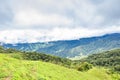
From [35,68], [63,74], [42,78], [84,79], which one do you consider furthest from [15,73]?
[84,79]

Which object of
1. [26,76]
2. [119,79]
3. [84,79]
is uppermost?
[26,76]

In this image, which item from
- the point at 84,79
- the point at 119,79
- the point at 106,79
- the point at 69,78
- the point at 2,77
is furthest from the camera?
the point at 119,79

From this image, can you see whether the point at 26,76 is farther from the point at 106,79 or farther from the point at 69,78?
the point at 106,79

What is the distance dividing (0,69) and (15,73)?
13.8 feet

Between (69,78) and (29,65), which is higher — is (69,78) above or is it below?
below

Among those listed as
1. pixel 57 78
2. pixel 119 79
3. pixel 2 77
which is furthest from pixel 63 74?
pixel 119 79

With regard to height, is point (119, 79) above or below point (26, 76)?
below

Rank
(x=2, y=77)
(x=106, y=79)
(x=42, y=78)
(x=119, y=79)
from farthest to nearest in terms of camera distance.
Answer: (x=119, y=79)
(x=106, y=79)
(x=42, y=78)
(x=2, y=77)

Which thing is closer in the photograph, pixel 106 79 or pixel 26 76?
pixel 26 76

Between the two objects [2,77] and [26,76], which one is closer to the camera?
[2,77]

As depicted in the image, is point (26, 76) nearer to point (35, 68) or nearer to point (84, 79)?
point (35, 68)

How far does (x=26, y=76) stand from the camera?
6094 centimetres

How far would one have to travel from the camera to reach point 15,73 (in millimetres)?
58094

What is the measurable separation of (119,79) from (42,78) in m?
120
